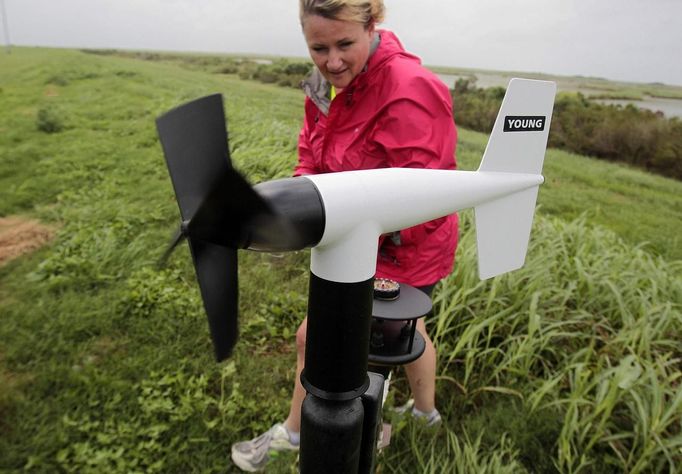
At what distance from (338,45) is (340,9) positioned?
0.36ft

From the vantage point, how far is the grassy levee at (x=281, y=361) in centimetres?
208

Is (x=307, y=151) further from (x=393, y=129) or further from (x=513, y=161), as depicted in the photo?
(x=513, y=161)

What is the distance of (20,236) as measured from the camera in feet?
14.1

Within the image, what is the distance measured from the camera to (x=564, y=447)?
1974mm

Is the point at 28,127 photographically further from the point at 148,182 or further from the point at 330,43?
the point at 330,43

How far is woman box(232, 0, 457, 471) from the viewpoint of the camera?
1417 millimetres

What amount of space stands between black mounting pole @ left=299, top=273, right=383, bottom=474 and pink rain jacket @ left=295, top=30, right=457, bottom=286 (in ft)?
2.36

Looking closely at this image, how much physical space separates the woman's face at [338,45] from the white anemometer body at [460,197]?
59cm

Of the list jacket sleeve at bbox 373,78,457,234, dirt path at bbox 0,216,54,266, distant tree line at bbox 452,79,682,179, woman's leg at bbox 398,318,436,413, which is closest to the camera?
jacket sleeve at bbox 373,78,457,234

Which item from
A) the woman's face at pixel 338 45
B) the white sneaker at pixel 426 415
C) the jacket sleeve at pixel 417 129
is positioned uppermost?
the woman's face at pixel 338 45

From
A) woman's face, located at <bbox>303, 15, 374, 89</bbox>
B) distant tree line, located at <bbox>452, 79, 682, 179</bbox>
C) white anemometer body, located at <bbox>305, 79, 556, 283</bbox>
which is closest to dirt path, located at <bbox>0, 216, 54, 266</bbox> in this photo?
woman's face, located at <bbox>303, 15, 374, 89</bbox>

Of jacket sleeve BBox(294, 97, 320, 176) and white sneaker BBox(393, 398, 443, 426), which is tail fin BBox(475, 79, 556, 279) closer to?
jacket sleeve BBox(294, 97, 320, 176)

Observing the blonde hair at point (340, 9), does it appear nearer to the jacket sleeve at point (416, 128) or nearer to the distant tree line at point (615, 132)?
the jacket sleeve at point (416, 128)

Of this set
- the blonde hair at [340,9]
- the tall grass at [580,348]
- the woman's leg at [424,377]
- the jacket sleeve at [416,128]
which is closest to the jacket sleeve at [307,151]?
the jacket sleeve at [416,128]
